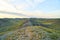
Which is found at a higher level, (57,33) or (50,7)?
(50,7)

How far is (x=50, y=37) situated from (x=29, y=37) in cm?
77

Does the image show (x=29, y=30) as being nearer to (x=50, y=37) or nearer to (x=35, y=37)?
(x=35, y=37)

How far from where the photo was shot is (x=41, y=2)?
5266 millimetres

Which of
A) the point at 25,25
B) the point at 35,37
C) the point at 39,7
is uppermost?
the point at 39,7

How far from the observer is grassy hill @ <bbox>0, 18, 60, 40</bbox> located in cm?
500

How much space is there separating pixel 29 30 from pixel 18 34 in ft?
1.44

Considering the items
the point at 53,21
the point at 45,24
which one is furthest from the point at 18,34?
the point at 53,21

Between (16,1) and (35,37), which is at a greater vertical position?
(16,1)

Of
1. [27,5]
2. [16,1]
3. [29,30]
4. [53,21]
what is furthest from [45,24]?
[16,1]

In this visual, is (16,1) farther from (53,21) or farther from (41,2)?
(53,21)

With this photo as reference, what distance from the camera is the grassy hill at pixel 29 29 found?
16.4ft

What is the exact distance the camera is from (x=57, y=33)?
16.6 feet

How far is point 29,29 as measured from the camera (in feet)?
16.9

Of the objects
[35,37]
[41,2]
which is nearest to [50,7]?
[41,2]
